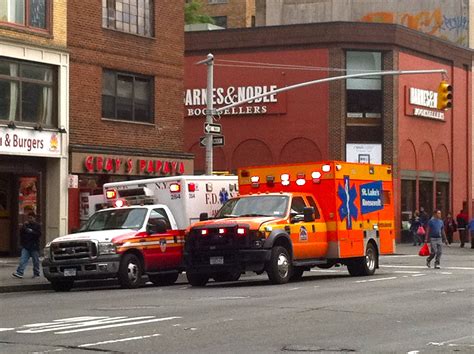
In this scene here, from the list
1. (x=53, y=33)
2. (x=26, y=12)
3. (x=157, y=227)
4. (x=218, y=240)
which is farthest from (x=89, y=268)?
(x=53, y=33)

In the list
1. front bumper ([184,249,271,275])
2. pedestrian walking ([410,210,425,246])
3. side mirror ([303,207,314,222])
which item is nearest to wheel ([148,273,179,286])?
front bumper ([184,249,271,275])

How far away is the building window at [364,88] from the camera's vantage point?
5372cm

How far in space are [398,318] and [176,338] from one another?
3962 millimetres

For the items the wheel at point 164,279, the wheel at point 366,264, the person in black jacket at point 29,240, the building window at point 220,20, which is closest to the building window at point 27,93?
the person in black jacket at point 29,240

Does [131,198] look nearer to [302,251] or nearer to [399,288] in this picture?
[302,251]

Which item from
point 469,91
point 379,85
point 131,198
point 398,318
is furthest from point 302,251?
point 469,91

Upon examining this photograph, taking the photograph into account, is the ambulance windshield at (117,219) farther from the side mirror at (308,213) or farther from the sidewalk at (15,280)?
the side mirror at (308,213)

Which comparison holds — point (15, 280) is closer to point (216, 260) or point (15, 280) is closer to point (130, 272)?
point (130, 272)

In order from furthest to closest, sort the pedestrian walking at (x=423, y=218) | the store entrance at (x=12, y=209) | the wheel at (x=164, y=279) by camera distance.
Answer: the pedestrian walking at (x=423, y=218) → the store entrance at (x=12, y=209) → the wheel at (x=164, y=279)

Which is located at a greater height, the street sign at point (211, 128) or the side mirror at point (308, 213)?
the street sign at point (211, 128)

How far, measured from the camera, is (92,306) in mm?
18688

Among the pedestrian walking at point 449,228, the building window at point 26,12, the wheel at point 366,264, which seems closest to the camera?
the wheel at point 366,264

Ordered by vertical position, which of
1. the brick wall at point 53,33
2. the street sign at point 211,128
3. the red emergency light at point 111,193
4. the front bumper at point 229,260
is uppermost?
the brick wall at point 53,33

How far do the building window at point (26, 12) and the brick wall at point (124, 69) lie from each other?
3.46ft
